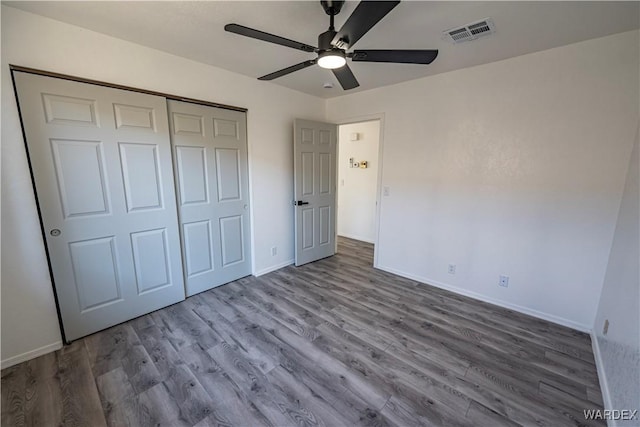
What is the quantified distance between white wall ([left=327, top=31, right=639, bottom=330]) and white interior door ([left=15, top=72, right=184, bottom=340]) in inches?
108

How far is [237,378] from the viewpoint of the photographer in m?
1.85

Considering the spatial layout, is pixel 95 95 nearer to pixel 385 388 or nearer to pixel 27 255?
pixel 27 255

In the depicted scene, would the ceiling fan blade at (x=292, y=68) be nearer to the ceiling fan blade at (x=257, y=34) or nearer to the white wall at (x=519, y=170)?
the ceiling fan blade at (x=257, y=34)

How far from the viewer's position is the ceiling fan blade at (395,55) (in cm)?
172

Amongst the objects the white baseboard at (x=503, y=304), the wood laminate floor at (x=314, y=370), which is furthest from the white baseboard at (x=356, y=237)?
the wood laminate floor at (x=314, y=370)

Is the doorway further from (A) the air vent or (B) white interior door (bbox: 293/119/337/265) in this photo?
(A) the air vent

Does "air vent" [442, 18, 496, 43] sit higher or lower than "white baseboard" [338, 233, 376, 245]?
higher

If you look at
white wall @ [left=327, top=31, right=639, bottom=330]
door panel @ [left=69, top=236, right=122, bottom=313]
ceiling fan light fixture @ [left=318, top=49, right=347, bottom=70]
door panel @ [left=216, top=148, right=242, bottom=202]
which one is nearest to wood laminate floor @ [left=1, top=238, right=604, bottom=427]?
door panel @ [left=69, top=236, right=122, bottom=313]

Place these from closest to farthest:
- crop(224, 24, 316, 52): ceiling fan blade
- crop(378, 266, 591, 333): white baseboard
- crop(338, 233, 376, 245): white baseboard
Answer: crop(224, 24, 316, 52): ceiling fan blade → crop(378, 266, 591, 333): white baseboard → crop(338, 233, 376, 245): white baseboard

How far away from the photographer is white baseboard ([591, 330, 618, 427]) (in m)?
1.58

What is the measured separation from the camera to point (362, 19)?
54.2 inches

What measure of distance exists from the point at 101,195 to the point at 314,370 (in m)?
2.26

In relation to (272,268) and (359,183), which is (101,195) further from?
(359,183)

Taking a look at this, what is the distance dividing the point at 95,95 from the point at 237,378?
8.12ft
